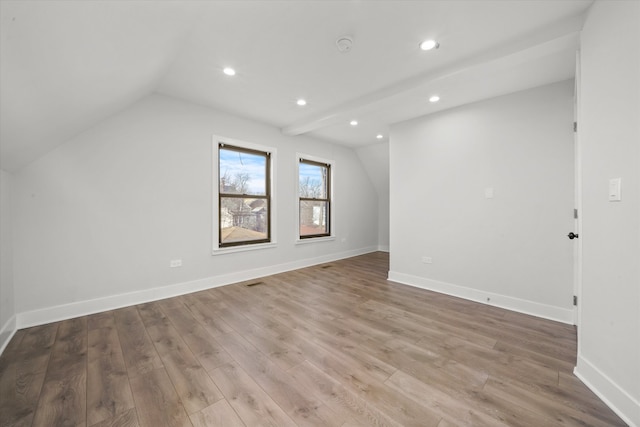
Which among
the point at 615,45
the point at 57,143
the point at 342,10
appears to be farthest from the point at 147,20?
the point at 615,45

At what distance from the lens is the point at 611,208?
4.72 ft

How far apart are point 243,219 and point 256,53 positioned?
2487 millimetres

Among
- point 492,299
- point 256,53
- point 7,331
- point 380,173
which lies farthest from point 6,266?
point 380,173

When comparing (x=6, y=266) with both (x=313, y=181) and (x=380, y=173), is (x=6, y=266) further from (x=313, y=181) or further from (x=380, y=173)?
(x=380, y=173)

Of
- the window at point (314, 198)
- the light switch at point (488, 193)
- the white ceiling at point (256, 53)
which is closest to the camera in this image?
the white ceiling at point (256, 53)

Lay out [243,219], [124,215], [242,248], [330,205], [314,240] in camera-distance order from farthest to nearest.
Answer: [330,205] → [314,240] → [243,219] → [242,248] → [124,215]

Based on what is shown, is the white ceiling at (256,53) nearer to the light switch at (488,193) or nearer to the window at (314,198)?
the light switch at (488,193)

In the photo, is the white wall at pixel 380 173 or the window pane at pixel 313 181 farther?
the white wall at pixel 380 173

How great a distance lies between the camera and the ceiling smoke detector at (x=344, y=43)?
1.98 m

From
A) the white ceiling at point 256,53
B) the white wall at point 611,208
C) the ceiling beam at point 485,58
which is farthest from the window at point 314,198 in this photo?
the white wall at point 611,208

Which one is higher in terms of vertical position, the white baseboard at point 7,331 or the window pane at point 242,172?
the window pane at point 242,172

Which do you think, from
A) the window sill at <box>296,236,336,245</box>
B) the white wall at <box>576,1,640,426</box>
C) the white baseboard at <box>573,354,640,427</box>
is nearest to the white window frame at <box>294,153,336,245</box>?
the window sill at <box>296,236,336,245</box>

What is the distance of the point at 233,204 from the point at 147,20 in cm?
260

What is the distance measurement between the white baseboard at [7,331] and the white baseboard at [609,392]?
4.22 m
